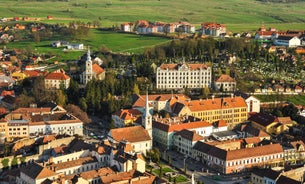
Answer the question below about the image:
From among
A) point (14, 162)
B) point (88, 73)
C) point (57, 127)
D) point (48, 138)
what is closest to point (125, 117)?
point (57, 127)

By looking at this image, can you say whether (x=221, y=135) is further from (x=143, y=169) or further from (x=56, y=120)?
(x=56, y=120)

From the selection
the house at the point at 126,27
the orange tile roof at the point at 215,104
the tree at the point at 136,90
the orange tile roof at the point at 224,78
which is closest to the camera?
the orange tile roof at the point at 215,104

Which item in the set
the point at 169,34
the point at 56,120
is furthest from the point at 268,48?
the point at 56,120

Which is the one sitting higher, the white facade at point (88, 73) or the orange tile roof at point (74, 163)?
the white facade at point (88, 73)

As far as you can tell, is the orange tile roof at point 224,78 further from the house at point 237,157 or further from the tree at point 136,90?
the house at point 237,157

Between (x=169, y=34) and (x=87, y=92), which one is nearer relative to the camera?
(x=87, y=92)

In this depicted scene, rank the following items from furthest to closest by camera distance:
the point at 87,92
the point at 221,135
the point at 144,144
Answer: the point at 87,92 → the point at 221,135 → the point at 144,144

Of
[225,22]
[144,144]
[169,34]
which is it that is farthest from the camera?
[225,22]

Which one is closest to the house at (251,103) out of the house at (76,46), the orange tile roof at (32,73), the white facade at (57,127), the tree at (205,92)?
the tree at (205,92)
